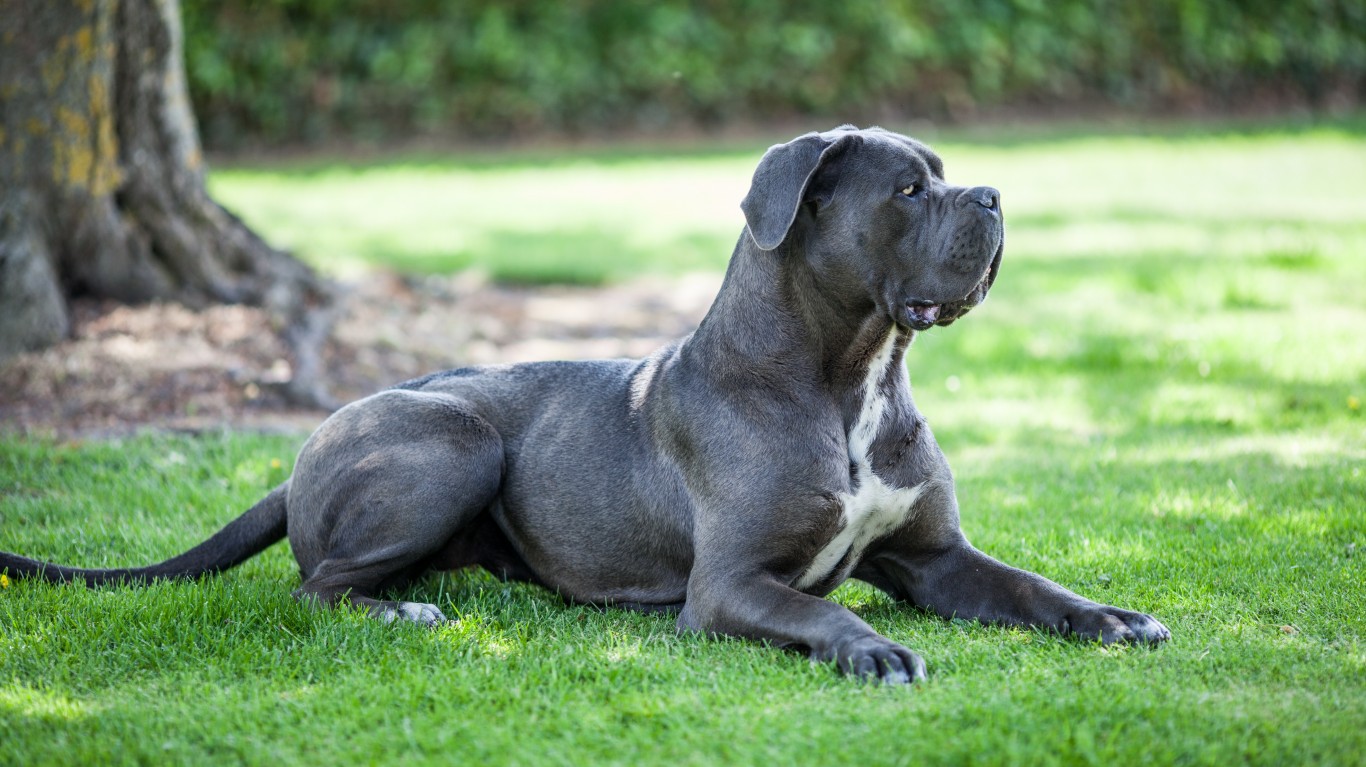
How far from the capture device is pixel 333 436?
16.3ft

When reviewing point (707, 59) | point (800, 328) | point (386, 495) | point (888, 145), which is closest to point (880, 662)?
point (800, 328)

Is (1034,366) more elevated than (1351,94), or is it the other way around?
(1351,94)

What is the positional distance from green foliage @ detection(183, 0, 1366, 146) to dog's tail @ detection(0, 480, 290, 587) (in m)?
16.7

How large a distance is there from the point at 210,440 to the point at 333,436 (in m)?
2.33

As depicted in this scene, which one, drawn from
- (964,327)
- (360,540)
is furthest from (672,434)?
(964,327)

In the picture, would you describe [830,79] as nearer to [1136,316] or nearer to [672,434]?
[1136,316]

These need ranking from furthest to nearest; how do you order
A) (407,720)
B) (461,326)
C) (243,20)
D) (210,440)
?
1. (243,20)
2. (461,326)
3. (210,440)
4. (407,720)

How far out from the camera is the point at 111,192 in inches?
319

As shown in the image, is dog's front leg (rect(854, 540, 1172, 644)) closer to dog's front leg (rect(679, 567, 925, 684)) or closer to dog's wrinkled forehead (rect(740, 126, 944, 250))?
dog's front leg (rect(679, 567, 925, 684))

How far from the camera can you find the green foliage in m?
21.1

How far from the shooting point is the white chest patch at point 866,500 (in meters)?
4.51

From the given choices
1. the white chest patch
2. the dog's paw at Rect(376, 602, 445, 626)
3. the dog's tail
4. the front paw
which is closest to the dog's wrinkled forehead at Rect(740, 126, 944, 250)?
the white chest patch

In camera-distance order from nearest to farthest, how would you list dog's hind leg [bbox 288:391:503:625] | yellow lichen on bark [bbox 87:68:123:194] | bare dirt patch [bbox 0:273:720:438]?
dog's hind leg [bbox 288:391:503:625], bare dirt patch [bbox 0:273:720:438], yellow lichen on bark [bbox 87:68:123:194]

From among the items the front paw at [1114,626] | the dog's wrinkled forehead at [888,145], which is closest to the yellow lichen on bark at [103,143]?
the dog's wrinkled forehead at [888,145]
